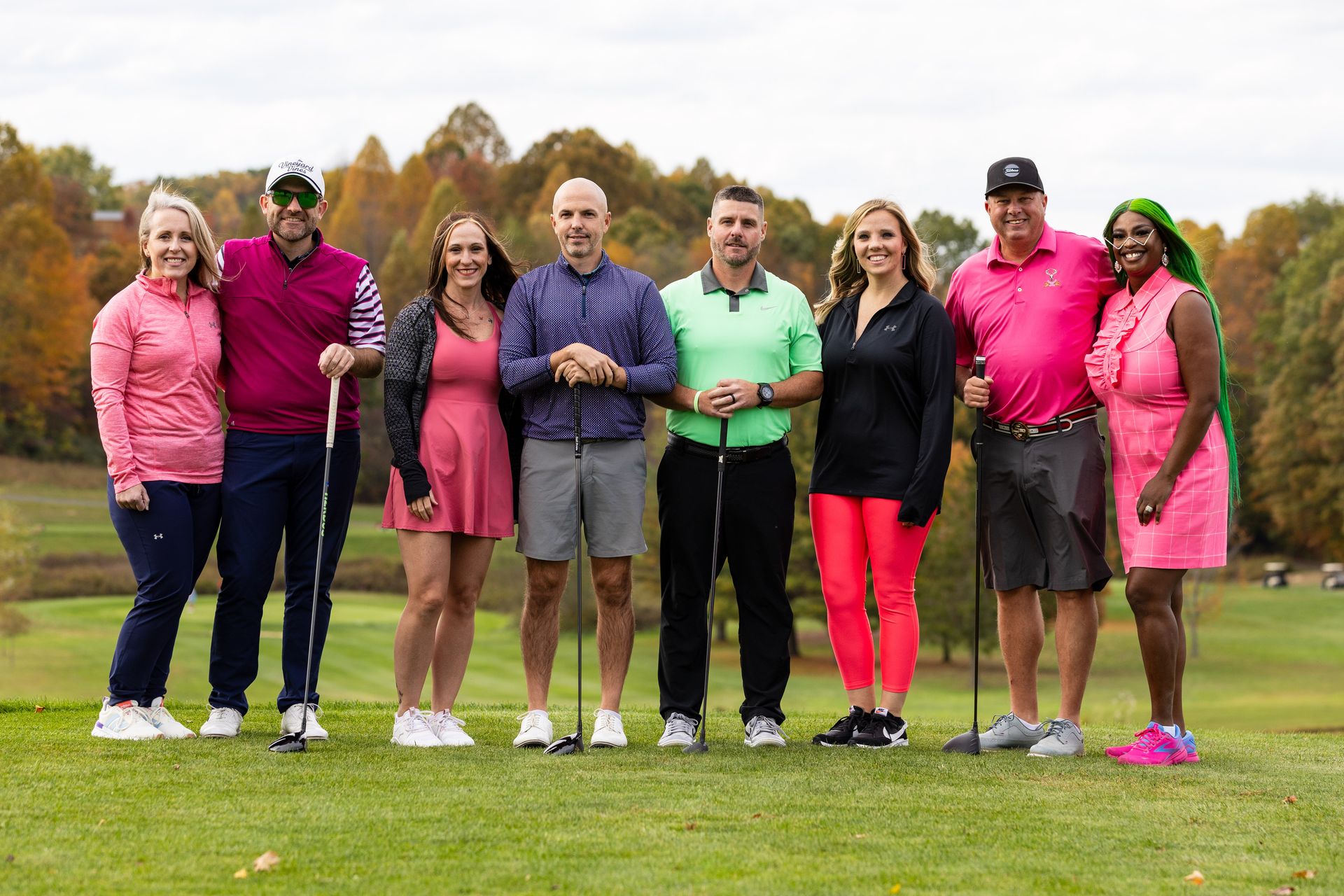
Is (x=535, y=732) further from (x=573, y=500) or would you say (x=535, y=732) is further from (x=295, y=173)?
(x=295, y=173)

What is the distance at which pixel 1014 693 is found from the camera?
19.5ft

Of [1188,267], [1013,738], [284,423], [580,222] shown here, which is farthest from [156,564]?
[1188,267]

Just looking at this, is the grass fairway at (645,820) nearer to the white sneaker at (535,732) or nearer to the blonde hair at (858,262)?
the white sneaker at (535,732)

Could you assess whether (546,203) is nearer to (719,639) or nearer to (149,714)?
(719,639)

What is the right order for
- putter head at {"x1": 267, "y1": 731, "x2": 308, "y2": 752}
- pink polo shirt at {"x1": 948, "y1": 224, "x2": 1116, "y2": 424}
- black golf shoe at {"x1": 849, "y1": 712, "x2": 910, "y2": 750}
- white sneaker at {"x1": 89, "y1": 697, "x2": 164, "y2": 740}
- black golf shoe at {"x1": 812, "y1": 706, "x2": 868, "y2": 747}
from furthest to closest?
black golf shoe at {"x1": 812, "y1": 706, "x2": 868, "y2": 747} < black golf shoe at {"x1": 849, "y1": 712, "x2": 910, "y2": 750} < pink polo shirt at {"x1": 948, "y1": 224, "x2": 1116, "y2": 424} < white sneaker at {"x1": 89, "y1": 697, "x2": 164, "y2": 740} < putter head at {"x1": 267, "y1": 731, "x2": 308, "y2": 752}

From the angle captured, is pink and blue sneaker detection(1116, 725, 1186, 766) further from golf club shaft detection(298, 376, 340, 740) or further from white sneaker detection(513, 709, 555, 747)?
golf club shaft detection(298, 376, 340, 740)

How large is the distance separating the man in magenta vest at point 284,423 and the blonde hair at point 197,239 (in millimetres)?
75

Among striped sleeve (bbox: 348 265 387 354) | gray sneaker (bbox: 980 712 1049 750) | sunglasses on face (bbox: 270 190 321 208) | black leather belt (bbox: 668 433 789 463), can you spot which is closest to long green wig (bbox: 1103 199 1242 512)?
gray sneaker (bbox: 980 712 1049 750)

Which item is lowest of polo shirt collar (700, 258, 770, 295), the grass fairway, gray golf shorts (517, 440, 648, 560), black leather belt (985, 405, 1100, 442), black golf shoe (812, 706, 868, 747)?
black golf shoe (812, 706, 868, 747)

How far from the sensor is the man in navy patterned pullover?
5867 millimetres

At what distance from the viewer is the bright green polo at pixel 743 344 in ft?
19.7

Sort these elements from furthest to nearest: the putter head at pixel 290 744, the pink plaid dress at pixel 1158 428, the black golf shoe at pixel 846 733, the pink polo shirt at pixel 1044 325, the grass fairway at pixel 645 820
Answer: the black golf shoe at pixel 846 733, the pink polo shirt at pixel 1044 325, the pink plaid dress at pixel 1158 428, the putter head at pixel 290 744, the grass fairway at pixel 645 820

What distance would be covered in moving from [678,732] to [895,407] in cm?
166

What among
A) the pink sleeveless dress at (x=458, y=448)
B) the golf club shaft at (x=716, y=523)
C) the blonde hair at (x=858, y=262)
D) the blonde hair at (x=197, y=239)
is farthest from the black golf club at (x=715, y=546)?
the blonde hair at (x=197, y=239)
